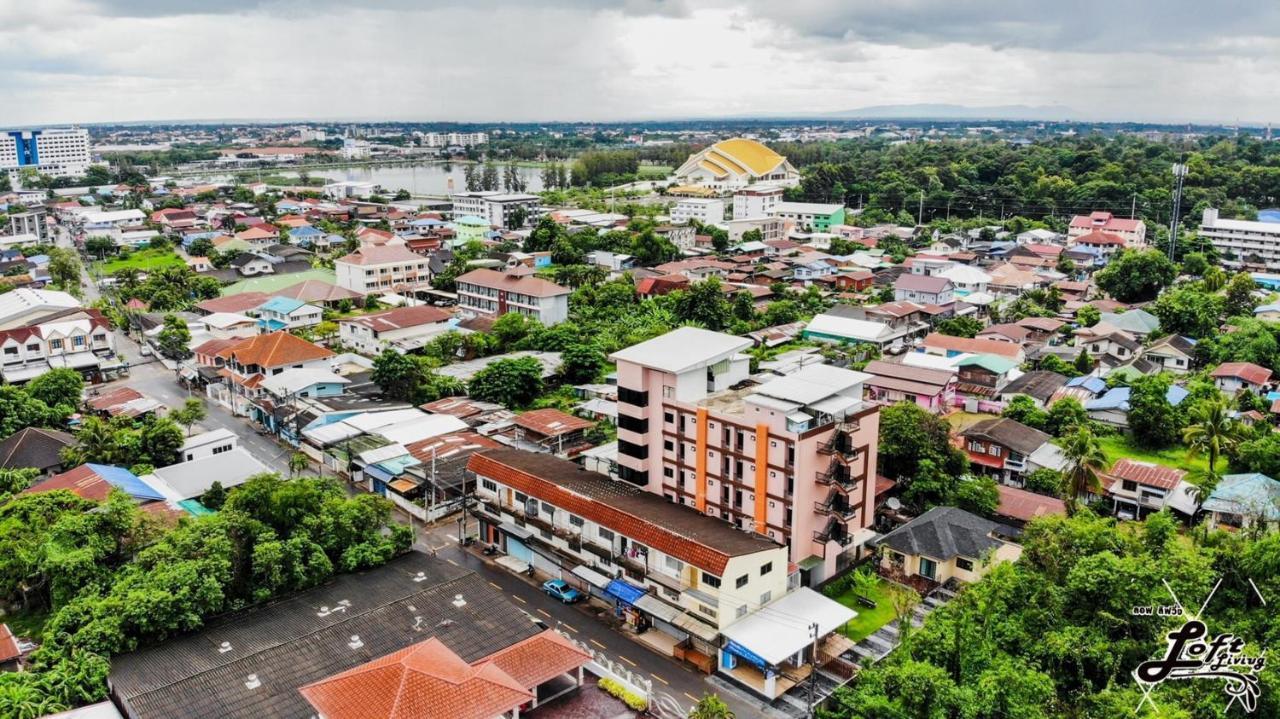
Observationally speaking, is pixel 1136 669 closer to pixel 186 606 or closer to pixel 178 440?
pixel 186 606

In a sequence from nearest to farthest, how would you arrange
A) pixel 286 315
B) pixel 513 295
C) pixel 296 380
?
pixel 296 380, pixel 286 315, pixel 513 295

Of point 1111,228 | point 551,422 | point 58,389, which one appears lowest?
point 551,422

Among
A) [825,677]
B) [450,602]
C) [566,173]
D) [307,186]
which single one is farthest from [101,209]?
[825,677]

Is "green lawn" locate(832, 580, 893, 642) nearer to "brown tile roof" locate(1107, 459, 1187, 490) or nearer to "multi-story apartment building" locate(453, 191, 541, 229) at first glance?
"brown tile roof" locate(1107, 459, 1187, 490)

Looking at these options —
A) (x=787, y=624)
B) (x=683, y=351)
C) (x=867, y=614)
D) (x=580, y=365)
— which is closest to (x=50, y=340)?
(x=580, y=365)

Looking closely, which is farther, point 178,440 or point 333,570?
point 178,440

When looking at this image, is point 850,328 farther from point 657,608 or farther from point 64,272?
point 64,272
